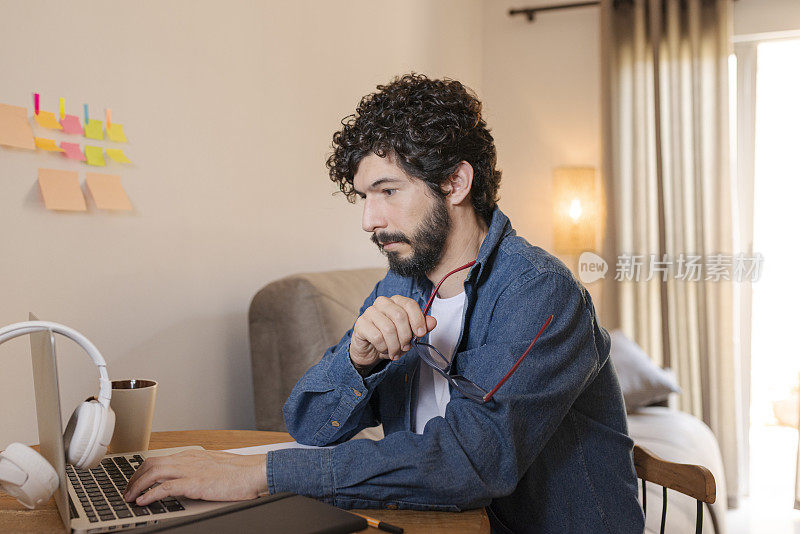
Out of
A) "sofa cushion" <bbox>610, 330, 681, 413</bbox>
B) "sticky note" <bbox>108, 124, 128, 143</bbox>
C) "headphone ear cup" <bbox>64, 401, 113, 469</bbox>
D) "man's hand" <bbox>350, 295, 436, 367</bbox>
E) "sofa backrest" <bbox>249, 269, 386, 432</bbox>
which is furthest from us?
"sofa cushion" <bbox>610, 330, 681, 413</bbox>

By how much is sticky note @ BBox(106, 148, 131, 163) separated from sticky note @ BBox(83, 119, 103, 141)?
35 mm

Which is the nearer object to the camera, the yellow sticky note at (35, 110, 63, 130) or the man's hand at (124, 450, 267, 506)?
the man's hand at (124, 450, 267, 506)

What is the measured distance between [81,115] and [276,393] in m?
0.81

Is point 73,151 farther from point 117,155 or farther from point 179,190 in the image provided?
point 179,190

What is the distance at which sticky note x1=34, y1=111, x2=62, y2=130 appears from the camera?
1277 millimetres

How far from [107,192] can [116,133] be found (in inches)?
5.0

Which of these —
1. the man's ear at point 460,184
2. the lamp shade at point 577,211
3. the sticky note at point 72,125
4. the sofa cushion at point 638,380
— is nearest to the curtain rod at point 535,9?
the lamp shade at point 577,211

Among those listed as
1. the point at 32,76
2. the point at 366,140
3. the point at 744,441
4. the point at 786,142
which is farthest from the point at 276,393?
the point at 786,142

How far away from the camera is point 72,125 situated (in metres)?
1.35

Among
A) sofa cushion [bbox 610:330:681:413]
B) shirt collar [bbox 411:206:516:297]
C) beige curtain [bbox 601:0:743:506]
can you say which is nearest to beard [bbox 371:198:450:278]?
shirt collar [bbox 411:206:516:297]

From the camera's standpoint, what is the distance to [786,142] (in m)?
3.45

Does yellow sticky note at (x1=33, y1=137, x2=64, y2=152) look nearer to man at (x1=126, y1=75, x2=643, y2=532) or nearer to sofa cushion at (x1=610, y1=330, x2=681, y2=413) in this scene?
man at (x1=126, y1=75, x2=643, y2=532)

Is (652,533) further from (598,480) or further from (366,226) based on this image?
(366,226)

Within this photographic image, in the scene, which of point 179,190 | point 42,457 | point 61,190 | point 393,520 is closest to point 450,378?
point 393,520
